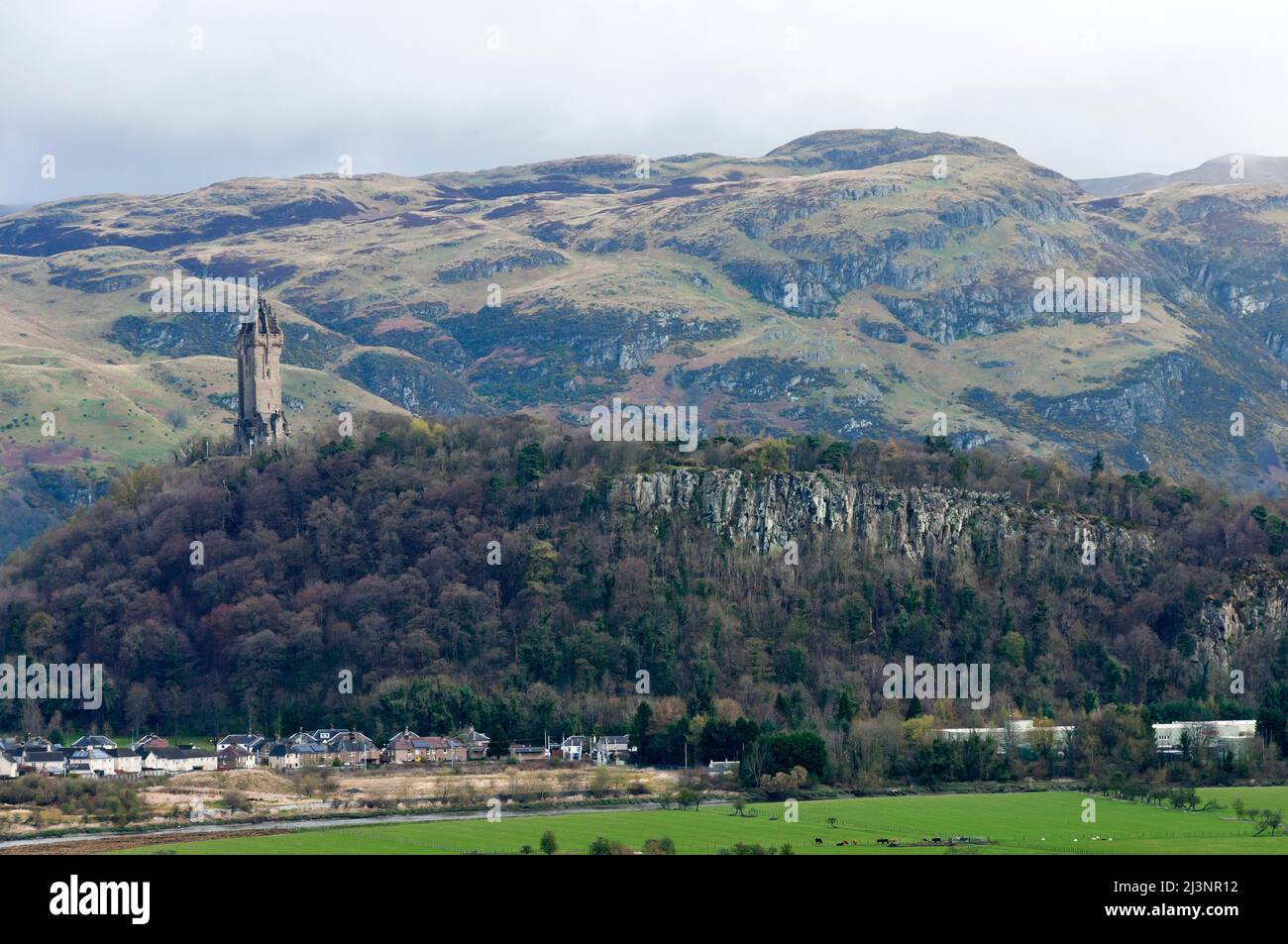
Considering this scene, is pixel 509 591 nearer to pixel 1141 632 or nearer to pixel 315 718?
pixel 315 718

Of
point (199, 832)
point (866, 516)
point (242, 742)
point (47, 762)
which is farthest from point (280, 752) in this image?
point (866, 516)

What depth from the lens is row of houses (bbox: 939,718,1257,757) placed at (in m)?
130

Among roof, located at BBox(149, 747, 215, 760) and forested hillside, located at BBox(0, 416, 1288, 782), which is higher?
forested hillside, located at BBox(0, 416, 1288, 782)

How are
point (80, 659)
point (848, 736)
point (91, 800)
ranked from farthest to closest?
point (80, 659) < point (848, 736) < point (91, 800)

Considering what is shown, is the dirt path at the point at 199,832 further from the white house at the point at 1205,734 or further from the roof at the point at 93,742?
the white house at the point at 1205,734

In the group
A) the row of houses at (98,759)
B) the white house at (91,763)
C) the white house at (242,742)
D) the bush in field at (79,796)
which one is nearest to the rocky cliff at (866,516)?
the white house at (242,742)

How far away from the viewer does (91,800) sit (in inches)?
4323

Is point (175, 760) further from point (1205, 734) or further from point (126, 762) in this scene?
point (1205, 734)

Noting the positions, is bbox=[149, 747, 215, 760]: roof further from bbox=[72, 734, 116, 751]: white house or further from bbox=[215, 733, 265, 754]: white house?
bbox=[72, 734, 116, 751]: white house

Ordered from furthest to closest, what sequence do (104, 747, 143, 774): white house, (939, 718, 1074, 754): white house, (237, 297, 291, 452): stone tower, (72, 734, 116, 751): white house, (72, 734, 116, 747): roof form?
(237, 297, 291, 452): stone tower
(72, 734, 116, 747): roof
(72, 734, 116, 751): white house
(939, 718, 1074, 754): white house
(104, 747, 143, 774): white house

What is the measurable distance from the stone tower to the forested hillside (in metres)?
10.6

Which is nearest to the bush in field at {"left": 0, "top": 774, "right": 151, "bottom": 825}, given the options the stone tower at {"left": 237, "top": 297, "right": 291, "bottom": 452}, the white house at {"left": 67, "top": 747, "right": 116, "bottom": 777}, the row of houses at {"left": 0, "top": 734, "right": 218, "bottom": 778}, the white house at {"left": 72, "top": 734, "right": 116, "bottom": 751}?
the row of houses at {"left": 0, "top": 734, "right": 218, "bottom": 778}

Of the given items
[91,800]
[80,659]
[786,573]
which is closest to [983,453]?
[786,573]
